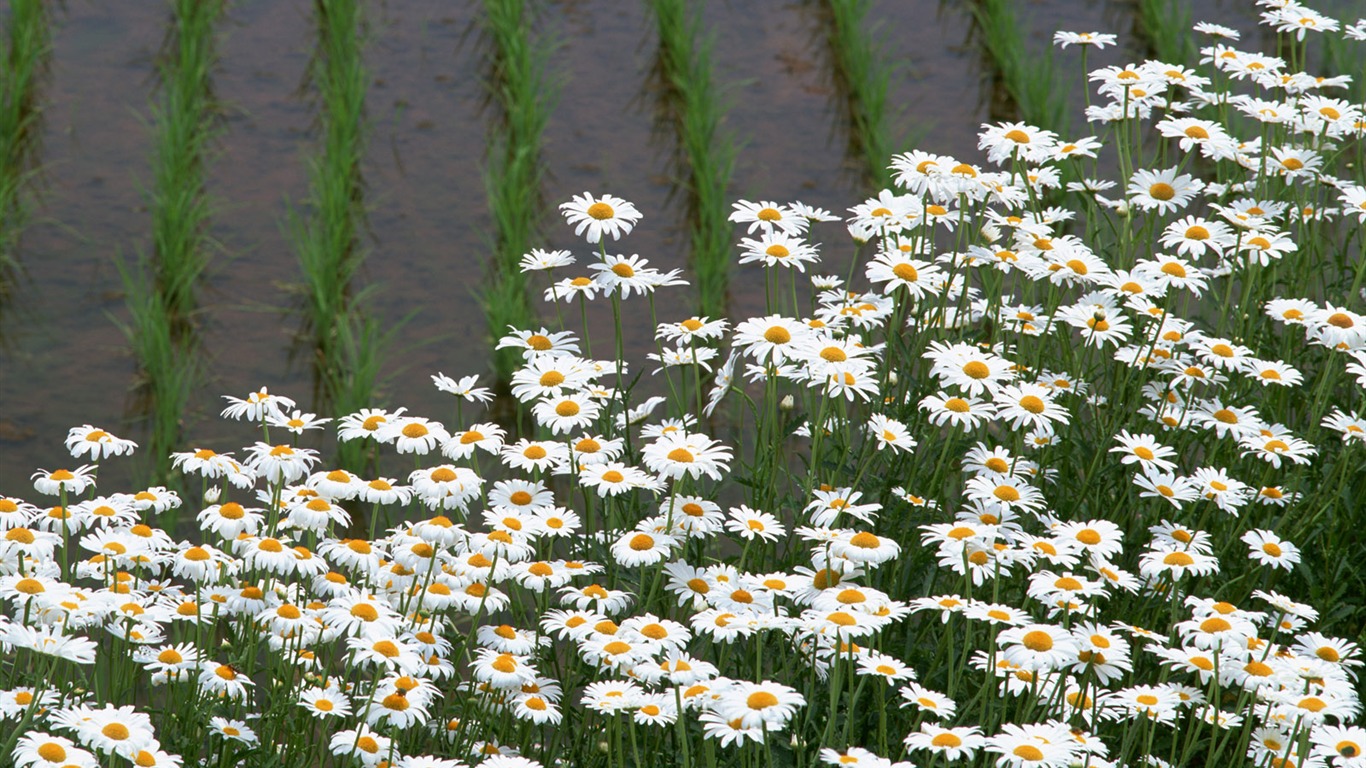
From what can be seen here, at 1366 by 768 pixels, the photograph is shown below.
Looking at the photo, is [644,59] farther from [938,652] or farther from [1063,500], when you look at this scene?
[938,652]

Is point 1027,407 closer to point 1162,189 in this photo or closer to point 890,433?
point 890,433

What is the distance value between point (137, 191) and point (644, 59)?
2052 millimetres

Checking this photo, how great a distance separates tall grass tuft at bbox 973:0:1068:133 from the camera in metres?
4.93

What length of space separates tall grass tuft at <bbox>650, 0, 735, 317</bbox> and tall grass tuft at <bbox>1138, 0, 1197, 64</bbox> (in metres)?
1.68

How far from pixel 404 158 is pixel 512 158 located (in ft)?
1.42

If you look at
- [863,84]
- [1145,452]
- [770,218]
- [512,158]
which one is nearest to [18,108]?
[512,158]

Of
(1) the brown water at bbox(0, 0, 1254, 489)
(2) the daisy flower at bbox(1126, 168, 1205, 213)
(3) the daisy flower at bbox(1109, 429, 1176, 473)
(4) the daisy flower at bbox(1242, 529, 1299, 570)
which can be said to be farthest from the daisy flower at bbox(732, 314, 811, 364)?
(1) the brown water at bbox(0, 0, 1254, 489)

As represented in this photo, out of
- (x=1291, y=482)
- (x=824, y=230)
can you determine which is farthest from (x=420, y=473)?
(x=824, y=230)

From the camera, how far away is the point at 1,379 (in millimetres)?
3969

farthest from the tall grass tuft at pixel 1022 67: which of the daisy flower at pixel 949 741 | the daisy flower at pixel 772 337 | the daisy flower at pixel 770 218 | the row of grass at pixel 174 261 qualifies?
the daisy flower at pixel 949 741

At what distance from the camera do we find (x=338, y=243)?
13.9ft

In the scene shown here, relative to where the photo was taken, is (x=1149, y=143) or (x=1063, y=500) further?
(x=1149, y=143)

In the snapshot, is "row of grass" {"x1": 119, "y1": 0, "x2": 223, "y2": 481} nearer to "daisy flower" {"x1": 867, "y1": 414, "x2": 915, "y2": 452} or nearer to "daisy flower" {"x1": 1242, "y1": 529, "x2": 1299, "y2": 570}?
"daisy flower" {"x1": 867, "y1": 414, "x2": 915, "y2": 452}

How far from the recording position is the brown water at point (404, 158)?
4.12 m
